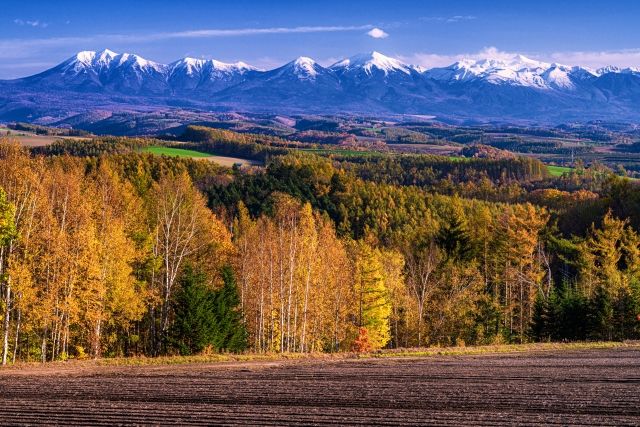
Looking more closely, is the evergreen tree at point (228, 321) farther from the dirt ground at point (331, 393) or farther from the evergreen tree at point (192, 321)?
the dirt ground at point (331, 393)

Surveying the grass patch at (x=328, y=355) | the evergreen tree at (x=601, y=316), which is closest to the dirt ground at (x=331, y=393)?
the grass patch at (x=328, y=355)

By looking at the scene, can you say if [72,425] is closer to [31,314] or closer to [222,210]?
[31,314]

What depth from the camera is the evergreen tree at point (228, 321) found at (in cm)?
4827

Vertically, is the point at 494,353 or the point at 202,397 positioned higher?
the point at 202,397

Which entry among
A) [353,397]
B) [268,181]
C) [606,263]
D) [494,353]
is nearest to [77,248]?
[353,397]

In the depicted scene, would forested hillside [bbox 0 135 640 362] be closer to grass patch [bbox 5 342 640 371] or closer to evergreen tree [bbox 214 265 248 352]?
evergreen tree [bbox 214 265 248 352]

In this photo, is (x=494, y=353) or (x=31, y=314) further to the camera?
(x=494, y=353)

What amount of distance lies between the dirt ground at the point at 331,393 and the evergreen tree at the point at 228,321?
11.6 meters

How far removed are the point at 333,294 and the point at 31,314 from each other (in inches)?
979

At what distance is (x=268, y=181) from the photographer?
13562 centimetres

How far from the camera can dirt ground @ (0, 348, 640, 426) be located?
23.5 meters

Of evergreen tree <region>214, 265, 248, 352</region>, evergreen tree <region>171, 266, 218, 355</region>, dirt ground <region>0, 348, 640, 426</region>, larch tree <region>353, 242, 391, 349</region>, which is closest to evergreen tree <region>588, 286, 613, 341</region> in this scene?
dirt ground <region>0, 348, 640, 426</region>

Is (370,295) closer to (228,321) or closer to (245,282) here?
(245,282)

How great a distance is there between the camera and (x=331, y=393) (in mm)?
28094
